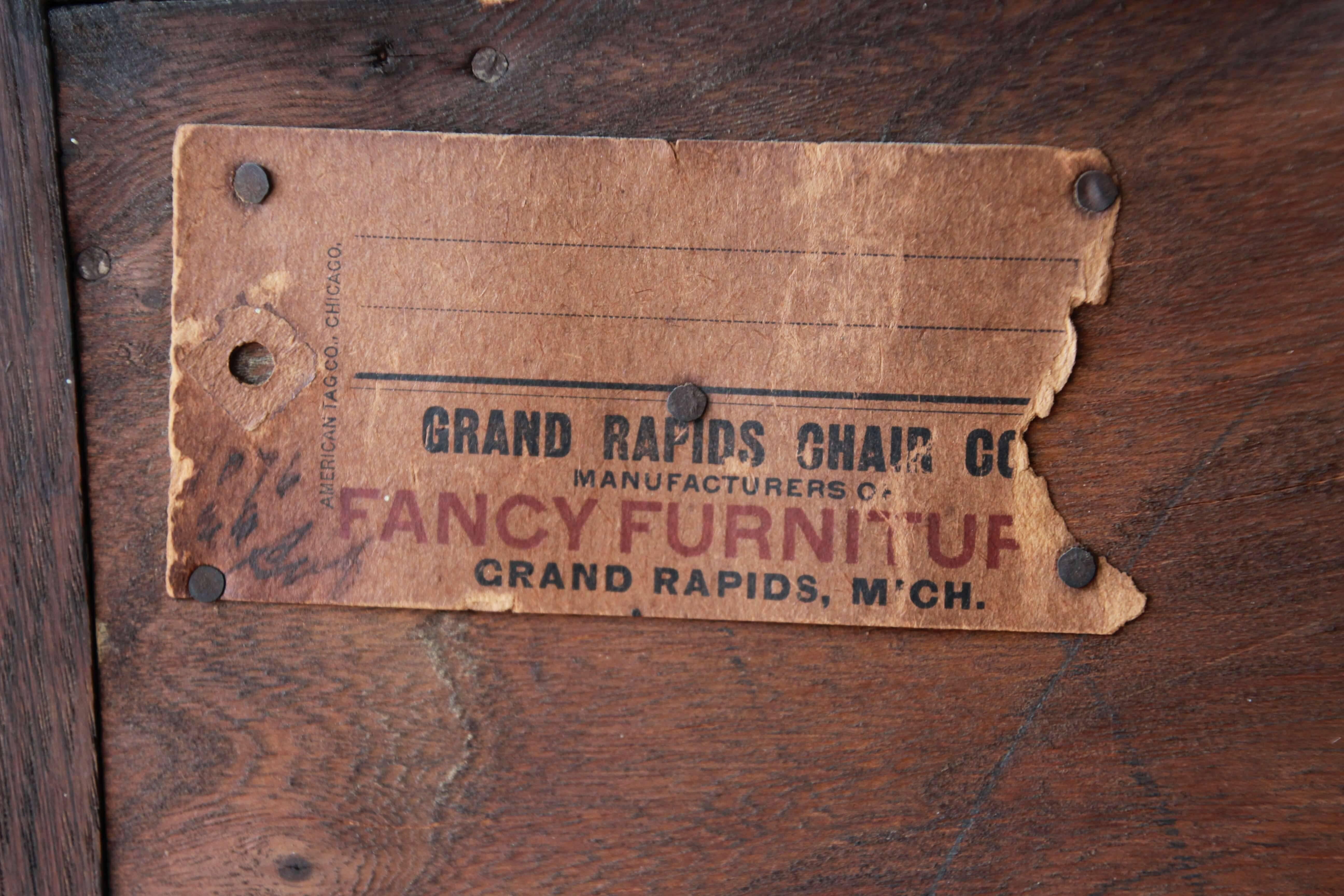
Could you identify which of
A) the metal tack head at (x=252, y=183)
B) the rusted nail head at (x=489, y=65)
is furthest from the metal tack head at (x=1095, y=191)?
the metal tack head at (x=252, y=183)

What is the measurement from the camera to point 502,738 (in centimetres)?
56

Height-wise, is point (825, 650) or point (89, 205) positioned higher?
Result: point (89, 205)

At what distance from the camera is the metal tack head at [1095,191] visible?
1.75 ft

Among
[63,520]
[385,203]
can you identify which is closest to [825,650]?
[385,203]

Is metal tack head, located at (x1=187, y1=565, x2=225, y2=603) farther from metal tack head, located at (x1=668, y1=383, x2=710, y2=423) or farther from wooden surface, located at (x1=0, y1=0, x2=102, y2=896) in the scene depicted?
metal tack head, located at (x1=668, y1=383, x2=710, y2=423)

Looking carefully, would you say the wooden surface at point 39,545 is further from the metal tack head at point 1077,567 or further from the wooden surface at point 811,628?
the metal tack head at point 1077,567

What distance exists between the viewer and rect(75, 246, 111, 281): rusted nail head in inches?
22.3

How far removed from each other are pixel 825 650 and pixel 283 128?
481 millimetres

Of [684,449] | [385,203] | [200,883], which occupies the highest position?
[385,203]

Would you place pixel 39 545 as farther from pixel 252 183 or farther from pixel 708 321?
pixel 708 321

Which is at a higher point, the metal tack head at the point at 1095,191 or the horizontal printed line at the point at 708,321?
the metal tack head at the point at 1095,191

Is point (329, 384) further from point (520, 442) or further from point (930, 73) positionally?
point (930, 73)

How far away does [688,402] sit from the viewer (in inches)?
21.5

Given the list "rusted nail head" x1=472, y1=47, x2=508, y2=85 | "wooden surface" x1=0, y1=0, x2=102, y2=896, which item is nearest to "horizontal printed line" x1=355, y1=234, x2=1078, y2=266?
"rusted nail head" x1=472, y1=47, x2=508, y2=85
